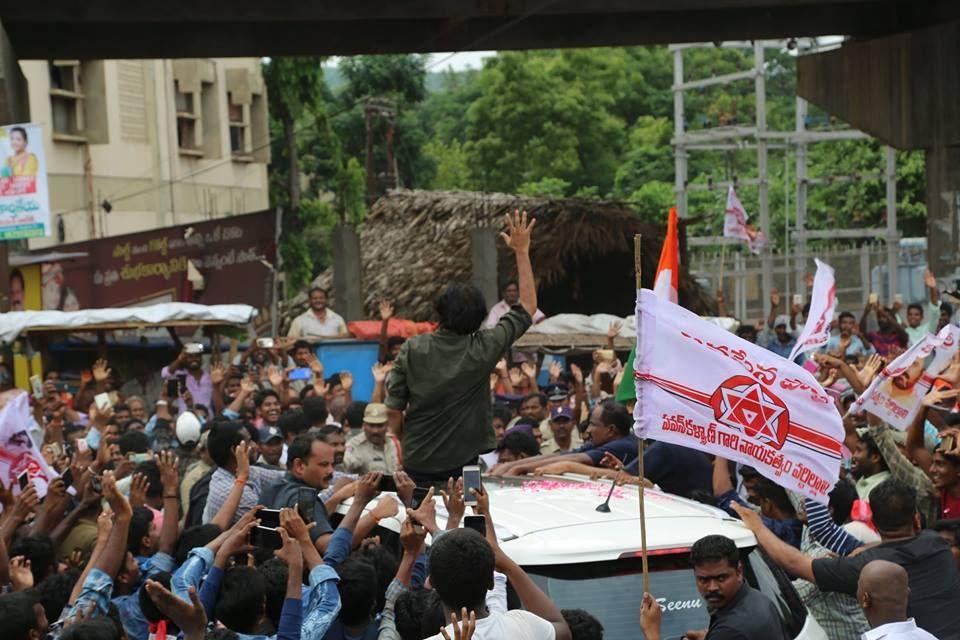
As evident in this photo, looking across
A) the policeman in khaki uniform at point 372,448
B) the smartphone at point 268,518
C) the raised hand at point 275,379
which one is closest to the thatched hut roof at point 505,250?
the raised hand at point 275,379

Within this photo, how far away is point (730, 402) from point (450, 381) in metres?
1.55

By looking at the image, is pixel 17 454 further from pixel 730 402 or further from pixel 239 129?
pixel 239 129

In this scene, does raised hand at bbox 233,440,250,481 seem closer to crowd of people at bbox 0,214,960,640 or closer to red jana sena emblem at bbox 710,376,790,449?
crowd of people at bbox 0,214,960,640

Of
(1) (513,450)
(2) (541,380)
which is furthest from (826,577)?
(2) (541,380)

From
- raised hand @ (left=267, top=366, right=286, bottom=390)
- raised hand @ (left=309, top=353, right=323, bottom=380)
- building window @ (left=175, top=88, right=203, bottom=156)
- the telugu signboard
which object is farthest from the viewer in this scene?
building window @ (left=175, top=88, right=203, bottom=156)

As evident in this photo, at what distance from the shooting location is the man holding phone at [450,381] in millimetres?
7074

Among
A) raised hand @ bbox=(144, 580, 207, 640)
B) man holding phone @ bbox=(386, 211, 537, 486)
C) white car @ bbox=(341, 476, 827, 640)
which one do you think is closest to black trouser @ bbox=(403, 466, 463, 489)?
man holding phone @ bbox=(386, 211, 537, 486)

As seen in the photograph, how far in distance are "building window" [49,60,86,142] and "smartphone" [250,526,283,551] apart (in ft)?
81.8

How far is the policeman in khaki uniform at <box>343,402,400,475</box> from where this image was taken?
10078mm

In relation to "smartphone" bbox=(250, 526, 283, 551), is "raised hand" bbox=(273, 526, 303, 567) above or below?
above

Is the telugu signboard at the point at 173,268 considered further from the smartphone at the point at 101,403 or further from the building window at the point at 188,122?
the building window at the point at 188,122

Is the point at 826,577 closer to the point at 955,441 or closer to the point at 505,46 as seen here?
the point at 955,441

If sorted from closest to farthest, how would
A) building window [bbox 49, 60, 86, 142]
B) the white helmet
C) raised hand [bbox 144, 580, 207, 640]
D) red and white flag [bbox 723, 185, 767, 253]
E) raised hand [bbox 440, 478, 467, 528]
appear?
raised hand [bbox 144, 580, 207, 640] → raised hand [bbox 440, 478, 467, 528] → the white helmet → red and white flag [bbox 723, 185, 767, 253] → building window [bbox 49, 60, 86, 142]

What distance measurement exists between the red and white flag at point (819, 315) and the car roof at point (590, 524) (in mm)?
1330
